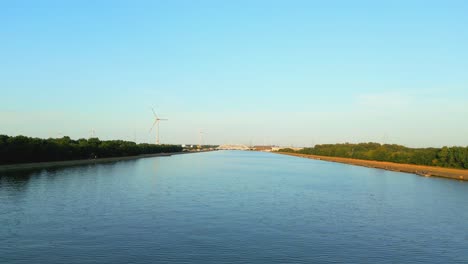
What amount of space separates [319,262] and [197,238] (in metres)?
5.58

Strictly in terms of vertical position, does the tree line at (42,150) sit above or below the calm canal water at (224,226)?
above

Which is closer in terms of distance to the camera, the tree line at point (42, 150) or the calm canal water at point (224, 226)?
the calm canal water at point (224, 226)

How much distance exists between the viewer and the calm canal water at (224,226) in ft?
53.3

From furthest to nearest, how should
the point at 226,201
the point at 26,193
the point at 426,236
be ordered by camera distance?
the point at 26,193
the point at 226,201
the point at 426,236

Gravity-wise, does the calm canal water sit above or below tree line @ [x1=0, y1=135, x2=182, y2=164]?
below

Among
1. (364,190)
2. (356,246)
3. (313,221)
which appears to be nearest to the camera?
(356,246)

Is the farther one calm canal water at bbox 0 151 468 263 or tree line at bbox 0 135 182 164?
tree line at bbox 0 135 182 164

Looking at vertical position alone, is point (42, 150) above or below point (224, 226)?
above

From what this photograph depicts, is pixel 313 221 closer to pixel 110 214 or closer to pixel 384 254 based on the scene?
pixel 384 254

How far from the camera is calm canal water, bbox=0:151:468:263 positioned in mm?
16234

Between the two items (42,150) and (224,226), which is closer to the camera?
(224,226)

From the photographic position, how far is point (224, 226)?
69.4ft

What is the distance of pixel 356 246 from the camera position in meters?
18.2

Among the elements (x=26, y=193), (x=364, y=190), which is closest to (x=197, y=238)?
(x=26, y=193)
